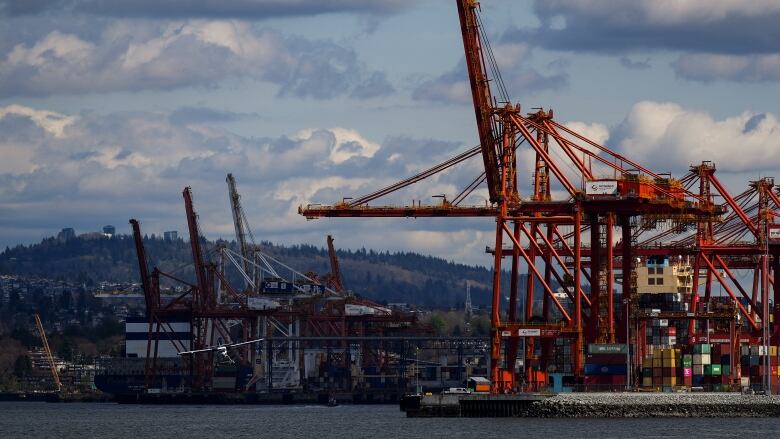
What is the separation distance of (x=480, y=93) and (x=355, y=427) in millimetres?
21061

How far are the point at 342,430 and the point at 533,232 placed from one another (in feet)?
61.1

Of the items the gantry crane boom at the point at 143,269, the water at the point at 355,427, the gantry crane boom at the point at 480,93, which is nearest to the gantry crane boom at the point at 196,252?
the gantry crane boom at the point at 143,269

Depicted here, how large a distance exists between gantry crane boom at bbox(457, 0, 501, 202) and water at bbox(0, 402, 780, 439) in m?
14.7

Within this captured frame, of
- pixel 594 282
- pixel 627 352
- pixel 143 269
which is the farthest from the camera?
pixel 143 269

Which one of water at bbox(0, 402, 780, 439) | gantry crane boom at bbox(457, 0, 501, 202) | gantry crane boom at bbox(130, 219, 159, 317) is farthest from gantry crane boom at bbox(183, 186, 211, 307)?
gantry crane boom at bbox(457, 0, 501, 202)

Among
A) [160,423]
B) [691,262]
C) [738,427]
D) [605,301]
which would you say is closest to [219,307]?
[691,262]

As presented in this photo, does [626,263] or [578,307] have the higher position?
[626,263]

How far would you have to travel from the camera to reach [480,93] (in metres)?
103

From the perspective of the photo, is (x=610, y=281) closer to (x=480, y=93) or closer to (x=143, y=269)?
(x=480, y=93)

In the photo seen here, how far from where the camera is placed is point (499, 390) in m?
103

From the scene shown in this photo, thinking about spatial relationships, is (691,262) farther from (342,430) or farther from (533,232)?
(342,430)

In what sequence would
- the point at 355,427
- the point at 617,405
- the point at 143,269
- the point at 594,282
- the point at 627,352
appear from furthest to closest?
the point at 143,269 → the point at 594,282 → the point at 355,427 → the point at 627,352 → the point at 617,405

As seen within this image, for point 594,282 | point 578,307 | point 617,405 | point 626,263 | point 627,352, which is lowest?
point 617,405

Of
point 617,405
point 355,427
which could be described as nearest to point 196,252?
point 355,427
